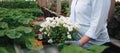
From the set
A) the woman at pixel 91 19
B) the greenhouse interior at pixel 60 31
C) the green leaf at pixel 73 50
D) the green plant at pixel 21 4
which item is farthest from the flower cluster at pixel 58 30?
the green plant at pixel 21 4

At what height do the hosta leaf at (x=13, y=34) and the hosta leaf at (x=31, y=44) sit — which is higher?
the hosta leaf at (x=13, y=34)

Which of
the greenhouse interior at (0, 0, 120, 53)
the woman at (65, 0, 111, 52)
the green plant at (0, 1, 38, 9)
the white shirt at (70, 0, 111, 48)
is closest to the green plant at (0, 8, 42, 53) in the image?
the greenhouse interior at (0, 0, 120, 53)

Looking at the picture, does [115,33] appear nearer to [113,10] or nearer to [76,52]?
[113,10]

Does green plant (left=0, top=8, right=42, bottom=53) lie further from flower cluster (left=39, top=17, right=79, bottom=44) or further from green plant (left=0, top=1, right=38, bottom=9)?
green plant (left=0, top=1, right=38, bottom=9)

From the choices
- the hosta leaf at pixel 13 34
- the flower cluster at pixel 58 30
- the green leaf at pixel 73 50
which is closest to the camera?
the green leaf at pixel 73 50

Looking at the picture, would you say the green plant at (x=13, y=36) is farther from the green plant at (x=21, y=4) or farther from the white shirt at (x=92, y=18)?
the green plant at (x=21, y=4)

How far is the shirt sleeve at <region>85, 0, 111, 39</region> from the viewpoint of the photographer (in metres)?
2.73

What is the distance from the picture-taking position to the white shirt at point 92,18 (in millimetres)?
2744

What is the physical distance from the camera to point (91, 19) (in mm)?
2809

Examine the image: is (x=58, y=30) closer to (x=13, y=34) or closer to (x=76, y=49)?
(x=13, y=34)

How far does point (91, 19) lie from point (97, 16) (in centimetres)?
9

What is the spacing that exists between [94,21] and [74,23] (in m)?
0.18

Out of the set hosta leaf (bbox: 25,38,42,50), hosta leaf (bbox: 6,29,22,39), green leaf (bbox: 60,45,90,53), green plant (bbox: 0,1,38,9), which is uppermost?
hosta leaf (bbox: 6,29,22,39)

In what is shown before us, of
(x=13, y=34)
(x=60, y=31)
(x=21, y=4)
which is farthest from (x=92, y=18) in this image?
(x=21, y=4)
